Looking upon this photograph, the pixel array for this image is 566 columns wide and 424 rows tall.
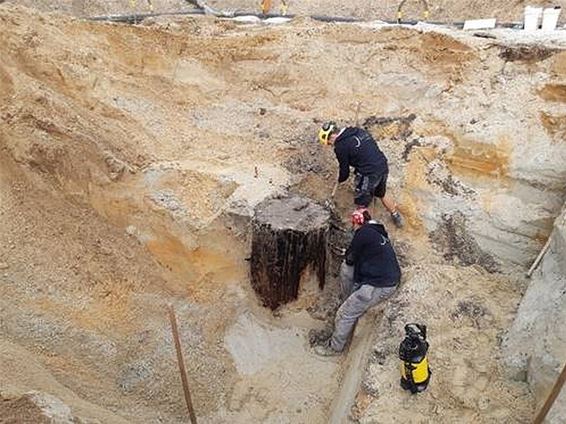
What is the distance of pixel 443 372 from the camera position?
5.10 m

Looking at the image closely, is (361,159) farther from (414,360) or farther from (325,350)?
(414,360)

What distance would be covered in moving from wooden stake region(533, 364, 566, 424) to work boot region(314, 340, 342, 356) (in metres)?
2.39

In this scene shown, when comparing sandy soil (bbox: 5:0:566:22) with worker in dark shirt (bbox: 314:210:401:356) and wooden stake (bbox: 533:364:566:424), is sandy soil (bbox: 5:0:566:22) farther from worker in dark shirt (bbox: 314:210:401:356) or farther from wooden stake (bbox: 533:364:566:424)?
wooden stake (bbox: 533:364:566:424)

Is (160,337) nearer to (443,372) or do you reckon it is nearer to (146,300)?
(146,300)

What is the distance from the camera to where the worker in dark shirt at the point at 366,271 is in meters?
5.66

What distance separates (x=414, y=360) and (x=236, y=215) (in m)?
2.55

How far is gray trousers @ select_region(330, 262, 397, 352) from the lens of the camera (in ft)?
18.9

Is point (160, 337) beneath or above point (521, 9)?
beneath

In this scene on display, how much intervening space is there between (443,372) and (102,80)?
5455 millimetres

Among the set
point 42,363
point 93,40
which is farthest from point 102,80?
point 42,363

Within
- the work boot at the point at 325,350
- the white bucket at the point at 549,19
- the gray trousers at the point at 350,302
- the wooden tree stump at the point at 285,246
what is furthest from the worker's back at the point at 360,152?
the white bucket at the point at 549,19

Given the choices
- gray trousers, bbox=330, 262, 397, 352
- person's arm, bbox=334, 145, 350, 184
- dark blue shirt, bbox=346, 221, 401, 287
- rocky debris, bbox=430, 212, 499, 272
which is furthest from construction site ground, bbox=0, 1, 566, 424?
person's arm, bbox=334, 145, 350, 184

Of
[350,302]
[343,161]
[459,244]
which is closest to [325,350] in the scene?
[350,302]

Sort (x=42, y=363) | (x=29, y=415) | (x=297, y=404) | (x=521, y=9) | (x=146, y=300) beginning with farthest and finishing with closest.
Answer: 1. (x=521, y=9)
2. (x=146, y=300)
3. (x=297, y=404)
4. (x=42, y=363)
5. (x=29, y=415)
